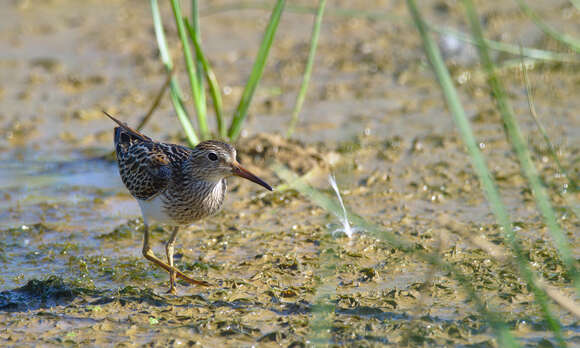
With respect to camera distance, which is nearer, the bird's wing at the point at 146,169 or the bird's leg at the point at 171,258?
the bird's leg at the point at 171,258

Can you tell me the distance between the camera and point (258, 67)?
6.92 metres

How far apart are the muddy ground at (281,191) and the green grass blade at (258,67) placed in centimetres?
38

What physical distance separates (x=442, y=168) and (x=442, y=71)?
4415mm

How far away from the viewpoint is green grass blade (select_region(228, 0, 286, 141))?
651 cm

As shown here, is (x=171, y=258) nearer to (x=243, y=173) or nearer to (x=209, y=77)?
(x=243, y=173)

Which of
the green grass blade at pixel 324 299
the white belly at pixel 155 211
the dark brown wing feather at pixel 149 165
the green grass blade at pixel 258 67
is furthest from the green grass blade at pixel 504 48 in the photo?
the white belly at pixel 155 211

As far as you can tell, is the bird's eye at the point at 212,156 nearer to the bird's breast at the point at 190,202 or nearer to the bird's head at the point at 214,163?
the bird's head at the point at 214,163

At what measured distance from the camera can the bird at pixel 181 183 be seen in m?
5.38

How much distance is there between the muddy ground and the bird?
0.45 meters

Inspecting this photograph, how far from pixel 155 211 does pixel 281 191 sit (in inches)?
70.2

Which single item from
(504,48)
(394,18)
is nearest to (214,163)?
(394,18)

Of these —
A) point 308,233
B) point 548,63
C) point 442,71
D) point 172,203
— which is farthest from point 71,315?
point 548,63

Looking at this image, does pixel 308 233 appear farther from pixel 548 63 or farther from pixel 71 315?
pixel 548 63

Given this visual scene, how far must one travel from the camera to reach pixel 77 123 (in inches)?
352
